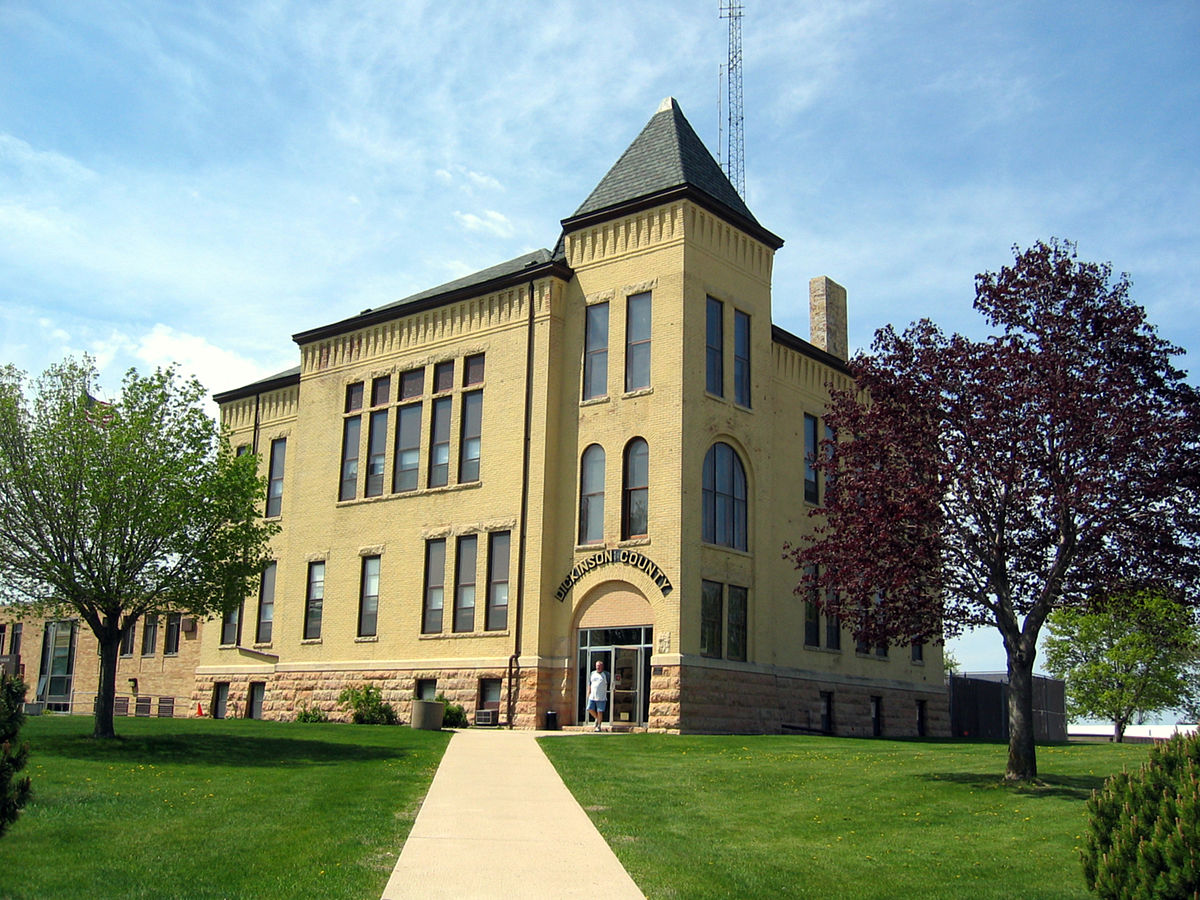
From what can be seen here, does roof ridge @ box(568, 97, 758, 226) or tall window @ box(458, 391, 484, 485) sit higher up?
roof ridge @ box(568, 97, 758, 226)

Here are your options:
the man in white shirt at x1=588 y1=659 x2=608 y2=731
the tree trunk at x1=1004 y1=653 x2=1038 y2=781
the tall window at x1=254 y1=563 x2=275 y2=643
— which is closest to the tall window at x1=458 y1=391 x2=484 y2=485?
the man in white shirt at x1=588 y1=659 x2=608 y2=731

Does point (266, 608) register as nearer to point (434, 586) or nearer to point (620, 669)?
point (434, 586)

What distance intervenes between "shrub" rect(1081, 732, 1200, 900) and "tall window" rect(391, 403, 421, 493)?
2983 cm

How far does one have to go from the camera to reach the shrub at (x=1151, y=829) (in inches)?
347

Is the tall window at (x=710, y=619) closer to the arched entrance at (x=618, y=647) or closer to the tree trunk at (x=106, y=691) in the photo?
the arched entrance at (x=618, y=647)

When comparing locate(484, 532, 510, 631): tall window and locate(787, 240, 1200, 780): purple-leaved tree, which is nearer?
locate(787, 240, 1200, 780): purple-leaved tree

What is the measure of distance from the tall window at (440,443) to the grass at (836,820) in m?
15.0

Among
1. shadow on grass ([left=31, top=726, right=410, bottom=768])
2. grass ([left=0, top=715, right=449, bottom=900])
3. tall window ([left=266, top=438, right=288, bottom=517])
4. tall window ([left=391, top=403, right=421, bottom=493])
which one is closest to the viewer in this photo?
grass ([left=0, top=715, right=449, bottom=900])

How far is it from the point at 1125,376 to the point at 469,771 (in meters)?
11.8

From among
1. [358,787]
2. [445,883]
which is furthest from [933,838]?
[358,787]

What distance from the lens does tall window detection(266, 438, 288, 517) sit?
1757 inches

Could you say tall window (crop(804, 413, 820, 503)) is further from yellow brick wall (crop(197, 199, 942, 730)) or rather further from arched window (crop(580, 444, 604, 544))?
arched window (crop(580, 444, 604, 544))

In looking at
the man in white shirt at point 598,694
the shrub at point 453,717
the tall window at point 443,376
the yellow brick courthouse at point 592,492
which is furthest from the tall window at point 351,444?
the man in white shirt at point 598,694

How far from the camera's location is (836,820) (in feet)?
49.0
